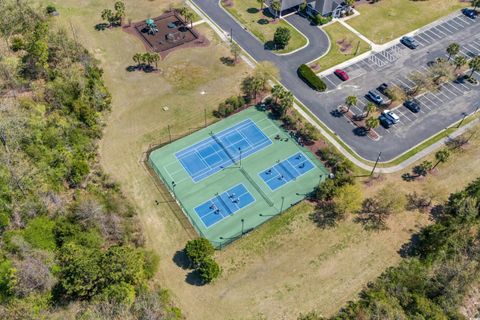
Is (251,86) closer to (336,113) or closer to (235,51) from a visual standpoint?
(235,51)

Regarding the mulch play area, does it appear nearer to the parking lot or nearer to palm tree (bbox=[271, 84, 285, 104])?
palm tree (bbox=[271, 84, 285, 104])

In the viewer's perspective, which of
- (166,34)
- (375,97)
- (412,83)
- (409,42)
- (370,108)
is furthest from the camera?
(166,34)

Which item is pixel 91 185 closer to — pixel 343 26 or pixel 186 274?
pixel 186 274

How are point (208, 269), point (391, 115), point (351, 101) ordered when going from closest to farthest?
point (208, 269) → point (351, 101) → point (391, 115)

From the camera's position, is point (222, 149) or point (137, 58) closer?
point (222, 149)

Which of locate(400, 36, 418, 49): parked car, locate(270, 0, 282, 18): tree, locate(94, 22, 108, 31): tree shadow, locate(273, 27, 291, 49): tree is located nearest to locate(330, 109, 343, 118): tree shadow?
locate(273, 27, 291, 49): tree

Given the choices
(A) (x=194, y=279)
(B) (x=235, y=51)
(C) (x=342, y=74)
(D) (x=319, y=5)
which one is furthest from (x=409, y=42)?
(A) (x=194, y=279)

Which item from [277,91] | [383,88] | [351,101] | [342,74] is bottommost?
[383,88]
